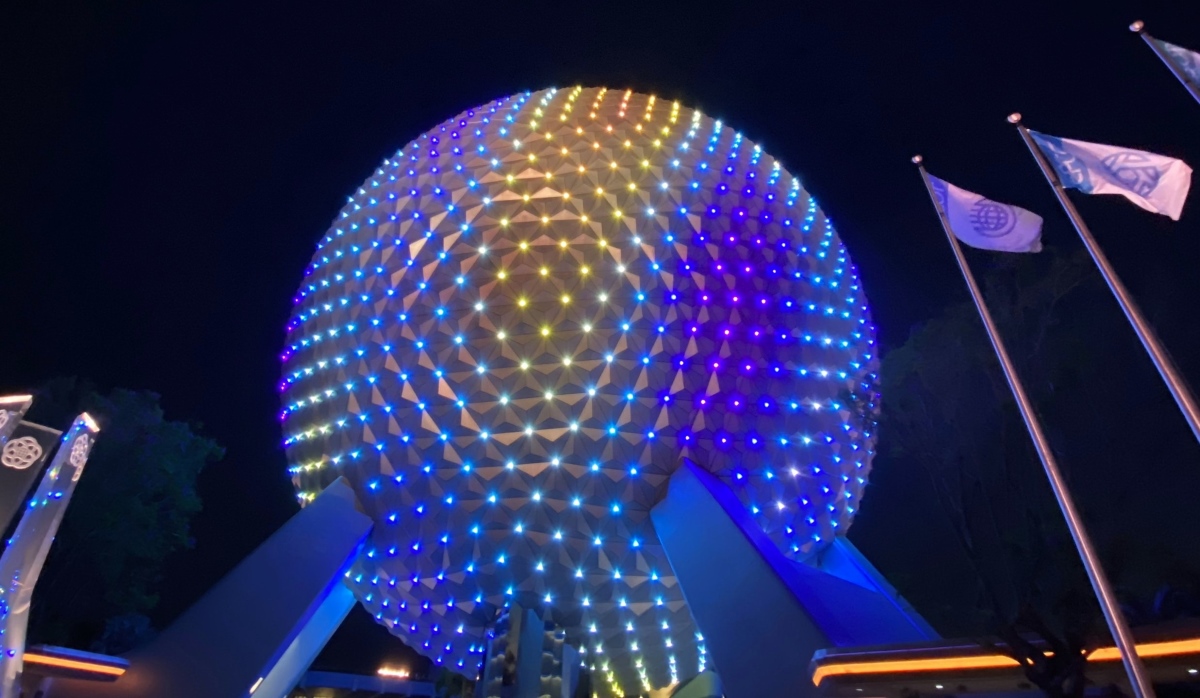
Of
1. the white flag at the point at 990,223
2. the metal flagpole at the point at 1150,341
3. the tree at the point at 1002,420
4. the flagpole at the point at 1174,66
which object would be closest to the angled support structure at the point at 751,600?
the tree at the point at 1002,420

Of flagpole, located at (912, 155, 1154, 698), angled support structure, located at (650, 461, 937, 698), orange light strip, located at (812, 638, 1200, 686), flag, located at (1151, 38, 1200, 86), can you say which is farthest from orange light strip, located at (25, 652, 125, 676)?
flag, located at (1151, 38, 1200, 86)

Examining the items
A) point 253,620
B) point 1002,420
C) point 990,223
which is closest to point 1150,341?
point 990,223

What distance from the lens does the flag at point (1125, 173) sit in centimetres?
714

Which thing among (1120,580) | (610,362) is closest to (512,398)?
(610,362)

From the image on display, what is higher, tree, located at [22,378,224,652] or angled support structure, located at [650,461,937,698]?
tree, located at [22,378,224,652]

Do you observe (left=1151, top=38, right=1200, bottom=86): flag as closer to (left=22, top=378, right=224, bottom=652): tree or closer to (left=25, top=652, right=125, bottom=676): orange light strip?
(left=25, top=652, right=125, bottom=676): orange light strip

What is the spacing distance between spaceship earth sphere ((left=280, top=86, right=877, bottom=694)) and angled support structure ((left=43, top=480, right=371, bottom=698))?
0.79 metres

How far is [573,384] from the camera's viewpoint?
1162 cm

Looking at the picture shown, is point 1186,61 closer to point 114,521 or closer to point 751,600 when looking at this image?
point 751,600

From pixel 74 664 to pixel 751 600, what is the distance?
8.98 meters

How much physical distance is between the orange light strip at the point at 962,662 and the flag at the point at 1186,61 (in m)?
5.64

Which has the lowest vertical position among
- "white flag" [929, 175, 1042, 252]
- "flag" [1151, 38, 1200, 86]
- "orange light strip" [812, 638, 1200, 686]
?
"orange light strip" [812, 638, 1200, 686]

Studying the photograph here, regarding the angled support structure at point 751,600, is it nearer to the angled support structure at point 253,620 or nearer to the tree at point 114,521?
the angled support structure at point 253,620

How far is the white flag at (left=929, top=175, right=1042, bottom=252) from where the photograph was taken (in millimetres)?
8239
